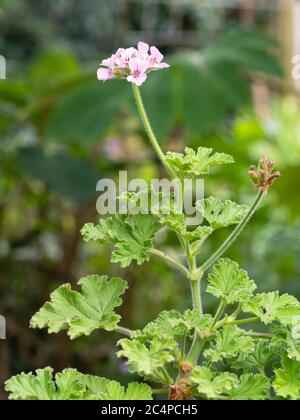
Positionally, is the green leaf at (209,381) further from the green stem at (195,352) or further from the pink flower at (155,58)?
the pink flower at (155,58)

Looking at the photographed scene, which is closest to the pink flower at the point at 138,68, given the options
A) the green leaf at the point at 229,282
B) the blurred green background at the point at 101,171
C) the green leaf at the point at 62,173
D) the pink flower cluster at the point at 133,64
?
the pink flower cluster at the point at 133,64

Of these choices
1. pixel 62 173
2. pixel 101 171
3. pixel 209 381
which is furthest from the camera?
pixel 101 171

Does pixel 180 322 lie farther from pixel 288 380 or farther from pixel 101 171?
pixel 101 171

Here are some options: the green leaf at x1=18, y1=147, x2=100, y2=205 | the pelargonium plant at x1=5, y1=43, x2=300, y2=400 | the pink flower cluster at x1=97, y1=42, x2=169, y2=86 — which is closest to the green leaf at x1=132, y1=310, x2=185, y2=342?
the pelargonium plant at x1=5, y1=43, x2=300, y2=400

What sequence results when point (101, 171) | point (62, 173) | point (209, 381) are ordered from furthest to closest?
point (101, 171) → point (62, 173) → point (209, 381)

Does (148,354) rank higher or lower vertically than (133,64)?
lower

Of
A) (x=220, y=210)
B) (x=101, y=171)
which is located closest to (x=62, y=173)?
(x=101, y=171)

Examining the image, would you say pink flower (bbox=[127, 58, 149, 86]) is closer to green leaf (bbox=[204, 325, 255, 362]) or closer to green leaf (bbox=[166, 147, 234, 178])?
green leaf (bbox=[166, 147, 234, 178])

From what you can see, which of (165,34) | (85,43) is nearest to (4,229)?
(165,34)
